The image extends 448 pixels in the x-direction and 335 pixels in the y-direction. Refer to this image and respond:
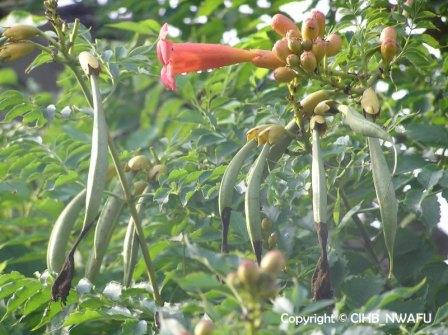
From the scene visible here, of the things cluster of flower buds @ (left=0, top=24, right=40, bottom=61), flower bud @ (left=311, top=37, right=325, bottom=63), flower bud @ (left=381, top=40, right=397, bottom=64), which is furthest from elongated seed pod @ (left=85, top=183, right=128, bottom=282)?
flower bud @ (left=381, top=40, right=397, bottom=64)

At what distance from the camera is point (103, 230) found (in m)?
2.95

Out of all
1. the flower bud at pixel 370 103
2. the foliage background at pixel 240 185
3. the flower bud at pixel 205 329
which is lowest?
the foliage background at pixel 240 185

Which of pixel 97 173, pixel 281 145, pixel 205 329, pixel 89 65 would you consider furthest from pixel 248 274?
pixel 89 65

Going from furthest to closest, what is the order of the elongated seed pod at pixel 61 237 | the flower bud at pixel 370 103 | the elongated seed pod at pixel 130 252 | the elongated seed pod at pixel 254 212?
the elongated seed pod at pixel 130 252
the elongated seed pod at pixel 61 237
the flower bud at pixel 370 103
the elongated seed pod at pixel 254 212

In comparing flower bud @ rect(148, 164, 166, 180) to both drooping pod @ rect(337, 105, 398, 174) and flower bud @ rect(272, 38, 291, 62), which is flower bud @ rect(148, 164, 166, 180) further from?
drooping pod @ rect(337, 105, 398, 174)

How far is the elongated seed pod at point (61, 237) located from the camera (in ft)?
9.62

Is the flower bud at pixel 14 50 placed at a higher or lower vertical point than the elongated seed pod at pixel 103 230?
higher

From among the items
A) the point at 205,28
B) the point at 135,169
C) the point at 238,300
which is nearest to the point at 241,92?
the point at 205,28

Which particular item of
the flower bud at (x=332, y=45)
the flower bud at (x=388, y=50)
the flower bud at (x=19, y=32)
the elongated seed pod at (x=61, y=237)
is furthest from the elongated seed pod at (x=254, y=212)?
the flower bud at (x=19, y=32)

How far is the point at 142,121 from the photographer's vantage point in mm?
5371

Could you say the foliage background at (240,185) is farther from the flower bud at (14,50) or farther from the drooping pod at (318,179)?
the drooping pod at (318,179)

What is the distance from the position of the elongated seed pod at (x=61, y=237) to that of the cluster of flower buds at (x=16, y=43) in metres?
0.43

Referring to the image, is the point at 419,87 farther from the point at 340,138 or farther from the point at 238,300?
the point at 238,300

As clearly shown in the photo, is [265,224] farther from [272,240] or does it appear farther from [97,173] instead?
[97,173]
